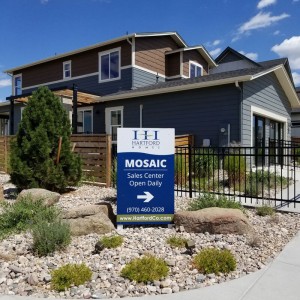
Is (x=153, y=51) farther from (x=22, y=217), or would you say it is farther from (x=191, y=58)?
(x=22, y=217)

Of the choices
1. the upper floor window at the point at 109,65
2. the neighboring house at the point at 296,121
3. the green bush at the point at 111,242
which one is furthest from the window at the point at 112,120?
the neighboring house at the point at 296,121

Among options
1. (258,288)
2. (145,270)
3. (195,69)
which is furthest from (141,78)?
(258,288)

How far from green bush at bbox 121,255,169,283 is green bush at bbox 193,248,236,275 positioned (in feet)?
1.33

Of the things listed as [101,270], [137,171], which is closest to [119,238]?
[101,270]

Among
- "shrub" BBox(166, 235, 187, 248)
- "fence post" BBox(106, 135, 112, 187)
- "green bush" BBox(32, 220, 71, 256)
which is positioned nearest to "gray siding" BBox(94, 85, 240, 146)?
"fence post" BBox(106, 135, 112, 187)

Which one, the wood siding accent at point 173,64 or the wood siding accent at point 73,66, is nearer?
the wood siding accent at point 73,66

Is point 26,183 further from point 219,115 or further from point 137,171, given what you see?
point 219,115

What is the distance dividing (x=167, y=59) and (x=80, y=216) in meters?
17.3

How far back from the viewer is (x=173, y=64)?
20797mm

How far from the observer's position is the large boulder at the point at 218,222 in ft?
16.3

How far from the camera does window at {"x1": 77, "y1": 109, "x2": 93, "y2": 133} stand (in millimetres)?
18934

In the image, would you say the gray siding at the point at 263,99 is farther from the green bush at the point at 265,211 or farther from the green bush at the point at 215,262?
the green bush at the point at 215,262

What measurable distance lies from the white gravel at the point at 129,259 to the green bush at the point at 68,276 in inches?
2.4

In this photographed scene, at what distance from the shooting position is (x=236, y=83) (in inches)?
488
